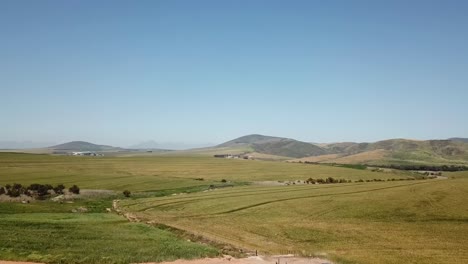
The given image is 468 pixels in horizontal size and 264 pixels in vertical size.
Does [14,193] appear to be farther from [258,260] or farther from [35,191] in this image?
[258,260]

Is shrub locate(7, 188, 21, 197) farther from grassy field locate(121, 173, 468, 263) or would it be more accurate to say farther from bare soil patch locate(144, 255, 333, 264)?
bare soil patch locate(144, 255, 333, 264)

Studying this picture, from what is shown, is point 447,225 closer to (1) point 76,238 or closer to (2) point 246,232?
(2) point 246,232

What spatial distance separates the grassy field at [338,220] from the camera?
149 feet

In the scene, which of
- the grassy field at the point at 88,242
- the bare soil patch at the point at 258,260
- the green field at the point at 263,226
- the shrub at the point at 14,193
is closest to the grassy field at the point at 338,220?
the green field at the point at 263,226

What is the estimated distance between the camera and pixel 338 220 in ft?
202

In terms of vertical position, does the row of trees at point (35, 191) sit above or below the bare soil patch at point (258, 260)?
above

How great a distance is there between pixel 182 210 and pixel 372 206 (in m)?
30.2

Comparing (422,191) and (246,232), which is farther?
(422,191)

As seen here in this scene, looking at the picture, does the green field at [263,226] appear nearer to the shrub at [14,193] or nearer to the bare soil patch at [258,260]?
the bare soil patch at [258,260]

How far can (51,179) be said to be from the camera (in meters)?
113

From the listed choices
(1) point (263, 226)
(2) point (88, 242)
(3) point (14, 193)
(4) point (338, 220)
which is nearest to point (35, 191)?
(3) point (14, 193)

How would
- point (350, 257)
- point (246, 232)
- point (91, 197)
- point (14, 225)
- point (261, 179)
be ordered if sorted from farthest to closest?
point (261, 179), point (91, 197), point (246, 232), point (14, 225), point (350, 257)

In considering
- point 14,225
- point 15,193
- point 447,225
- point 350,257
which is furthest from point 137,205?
point 447,225

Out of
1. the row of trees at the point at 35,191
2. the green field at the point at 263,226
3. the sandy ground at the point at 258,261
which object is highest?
the row of trees at the point at 35,191
